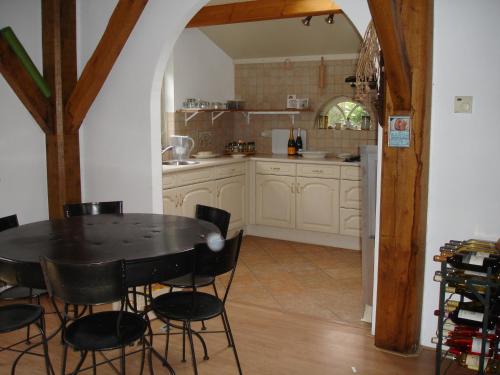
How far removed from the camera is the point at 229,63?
6629 mm

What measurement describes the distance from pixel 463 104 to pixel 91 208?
2.42 metres

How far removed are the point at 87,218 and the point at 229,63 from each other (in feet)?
12.7

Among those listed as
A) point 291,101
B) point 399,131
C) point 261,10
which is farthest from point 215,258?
point 291,101

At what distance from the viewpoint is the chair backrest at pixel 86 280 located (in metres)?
2.21

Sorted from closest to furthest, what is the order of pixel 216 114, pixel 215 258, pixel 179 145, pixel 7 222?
pixel 215 258 < pixel 7 222 < pixel 179 145 < pixel 216 114

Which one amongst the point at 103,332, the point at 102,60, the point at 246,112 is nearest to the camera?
the point at 103,332

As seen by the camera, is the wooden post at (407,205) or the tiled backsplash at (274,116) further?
the tiled backsplash at (274,116)

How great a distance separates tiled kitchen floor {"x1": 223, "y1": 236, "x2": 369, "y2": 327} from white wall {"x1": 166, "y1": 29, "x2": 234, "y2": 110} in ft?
6.02

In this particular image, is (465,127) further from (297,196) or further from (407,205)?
(297,196)

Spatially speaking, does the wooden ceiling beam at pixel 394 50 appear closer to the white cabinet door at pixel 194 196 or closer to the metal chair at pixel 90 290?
the metal chair at pixel 90 290

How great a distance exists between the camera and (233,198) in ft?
19.2

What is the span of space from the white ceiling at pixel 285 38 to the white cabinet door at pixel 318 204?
154 cm

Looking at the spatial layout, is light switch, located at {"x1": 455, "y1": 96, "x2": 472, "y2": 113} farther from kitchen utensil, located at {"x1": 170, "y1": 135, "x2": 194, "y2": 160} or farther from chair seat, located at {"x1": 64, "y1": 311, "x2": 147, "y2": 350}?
kitchen utensil, located at {"x1": 170, "y1": 135, "x2": 194, "y2": 160}

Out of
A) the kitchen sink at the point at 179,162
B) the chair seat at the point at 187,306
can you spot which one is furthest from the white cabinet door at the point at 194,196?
the chair seat at the point at 187,306
